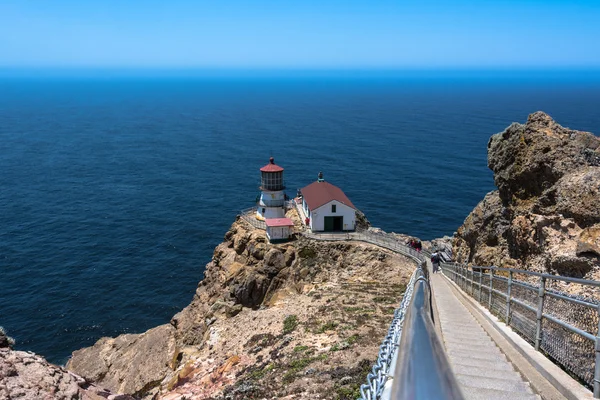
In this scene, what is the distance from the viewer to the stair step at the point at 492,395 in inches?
263

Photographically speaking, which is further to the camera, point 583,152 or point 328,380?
point 583,152

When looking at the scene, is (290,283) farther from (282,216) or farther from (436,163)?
(436,163)

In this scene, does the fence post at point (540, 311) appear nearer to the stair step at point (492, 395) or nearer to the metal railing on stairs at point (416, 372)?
the stair step at point (492, 395)

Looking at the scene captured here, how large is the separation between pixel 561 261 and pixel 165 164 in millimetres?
92291

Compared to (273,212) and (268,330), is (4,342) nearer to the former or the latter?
(268,330)

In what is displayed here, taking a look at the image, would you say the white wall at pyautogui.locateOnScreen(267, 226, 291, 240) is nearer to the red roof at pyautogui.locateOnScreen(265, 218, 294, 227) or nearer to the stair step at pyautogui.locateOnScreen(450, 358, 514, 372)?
the red roof at pyautogui.locateOnScreen(265, 218, 294, 227)

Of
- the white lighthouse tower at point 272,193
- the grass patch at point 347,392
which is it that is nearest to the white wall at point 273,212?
the white lighthouse tower at point 272,193

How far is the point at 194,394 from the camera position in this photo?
17.9 meters

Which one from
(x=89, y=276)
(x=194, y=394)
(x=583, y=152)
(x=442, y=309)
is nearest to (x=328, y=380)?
(x=442, y=309)

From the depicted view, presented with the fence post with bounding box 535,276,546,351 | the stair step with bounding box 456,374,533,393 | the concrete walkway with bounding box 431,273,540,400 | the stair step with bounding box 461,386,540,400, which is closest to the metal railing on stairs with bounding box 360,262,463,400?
Answer: the concrete walkway with bounding box 431,273,540,400

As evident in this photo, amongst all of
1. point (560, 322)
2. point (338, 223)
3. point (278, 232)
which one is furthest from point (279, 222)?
point (560, 322)

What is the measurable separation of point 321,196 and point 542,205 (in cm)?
2584

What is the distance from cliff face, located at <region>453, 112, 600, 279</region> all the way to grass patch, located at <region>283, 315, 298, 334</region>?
956 centimetres

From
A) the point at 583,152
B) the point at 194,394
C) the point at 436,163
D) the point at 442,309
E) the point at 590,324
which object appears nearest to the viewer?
the point at 590,324
